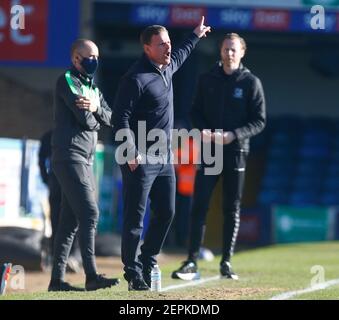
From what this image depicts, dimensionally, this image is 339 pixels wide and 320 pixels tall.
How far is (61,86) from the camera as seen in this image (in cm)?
873

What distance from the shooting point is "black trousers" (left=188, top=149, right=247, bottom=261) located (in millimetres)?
9977

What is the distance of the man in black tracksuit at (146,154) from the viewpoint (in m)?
8.43

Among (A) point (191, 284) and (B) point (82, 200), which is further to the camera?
(A) point (191, 284)

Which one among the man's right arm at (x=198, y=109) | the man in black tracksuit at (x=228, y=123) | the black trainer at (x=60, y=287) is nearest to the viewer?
the black trainer at (x=60, y=287)

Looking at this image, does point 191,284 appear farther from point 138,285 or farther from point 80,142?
point 80,142

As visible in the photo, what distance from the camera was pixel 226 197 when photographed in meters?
10.1

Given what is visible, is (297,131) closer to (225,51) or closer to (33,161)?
(33,161)

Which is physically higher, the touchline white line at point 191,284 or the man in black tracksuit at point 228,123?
the man in black tracksuit at point 228,123

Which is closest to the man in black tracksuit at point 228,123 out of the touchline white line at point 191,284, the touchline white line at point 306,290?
the touchline white line at point 191,284

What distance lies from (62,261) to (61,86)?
1.47m

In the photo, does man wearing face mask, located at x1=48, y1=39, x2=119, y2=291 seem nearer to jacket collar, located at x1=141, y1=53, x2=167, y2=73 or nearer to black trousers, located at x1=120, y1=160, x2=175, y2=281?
black trousers, located at x1=120, y1=160, x2=175, y2=281

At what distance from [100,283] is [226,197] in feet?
6.17

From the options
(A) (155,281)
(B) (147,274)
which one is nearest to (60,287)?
(B) (147,274)

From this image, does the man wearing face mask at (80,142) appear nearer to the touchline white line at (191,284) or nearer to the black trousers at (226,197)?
the touchline white line at (191,284)
